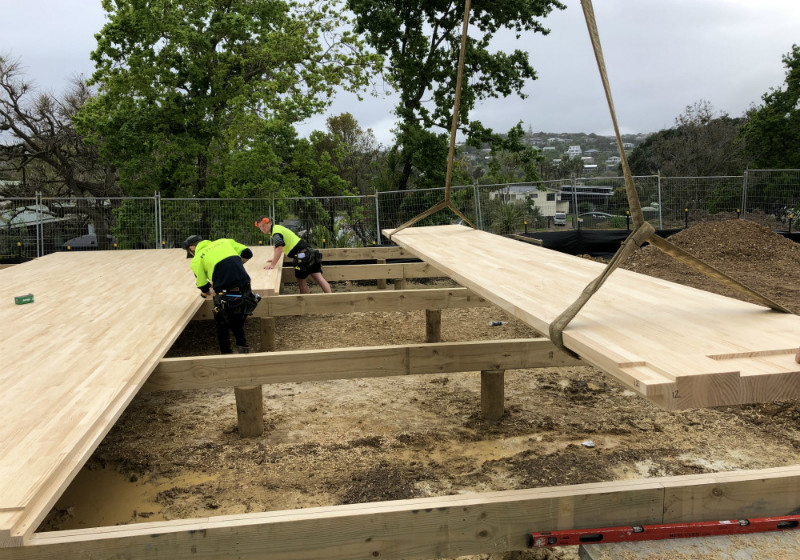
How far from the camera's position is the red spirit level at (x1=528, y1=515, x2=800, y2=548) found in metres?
Result: 2.66

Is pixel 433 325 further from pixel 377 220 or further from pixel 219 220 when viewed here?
pixel 219 220

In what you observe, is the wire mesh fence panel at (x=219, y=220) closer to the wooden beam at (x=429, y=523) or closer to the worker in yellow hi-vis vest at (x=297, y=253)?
the worker in yellow hi-vis vest at (x=297, y=253)

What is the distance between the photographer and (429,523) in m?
2.60

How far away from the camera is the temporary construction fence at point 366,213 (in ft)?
52.1

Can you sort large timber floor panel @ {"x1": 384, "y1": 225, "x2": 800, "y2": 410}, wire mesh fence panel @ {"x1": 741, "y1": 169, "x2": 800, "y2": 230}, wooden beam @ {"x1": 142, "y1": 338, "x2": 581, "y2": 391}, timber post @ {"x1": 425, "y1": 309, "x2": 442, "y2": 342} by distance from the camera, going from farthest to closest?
wire mesh fence panel @ {"x1": 741, "y1": 169, "x2": 800, "y2": 230} < timber post @ {"x1": 425, "y1": 309, "x2": 442, "y2": 342} < wooden beam @ {"x1": 142, "y1": 338, "x2": 581, "y2": 391} < large timber floor panel @ {"x1": 384, "y1": 225, "x2": 800, "y2": 410}

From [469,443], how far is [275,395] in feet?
7.33

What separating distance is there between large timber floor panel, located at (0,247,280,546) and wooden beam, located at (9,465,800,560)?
1.51 feet

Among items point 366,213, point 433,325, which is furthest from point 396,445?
point 366,213

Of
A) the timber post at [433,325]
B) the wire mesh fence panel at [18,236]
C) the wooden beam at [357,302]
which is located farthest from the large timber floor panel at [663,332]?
the wire mesh fence panel at [18,236]

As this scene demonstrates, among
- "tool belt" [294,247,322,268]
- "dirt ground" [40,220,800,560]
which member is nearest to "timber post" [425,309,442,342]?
"dirt ground" [40,220,800,560]

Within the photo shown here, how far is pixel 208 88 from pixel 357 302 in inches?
468

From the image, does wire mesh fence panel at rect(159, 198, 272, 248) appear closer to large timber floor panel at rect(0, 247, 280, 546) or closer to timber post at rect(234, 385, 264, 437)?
large timber floor panel at rect(0, 247, 280, 546)

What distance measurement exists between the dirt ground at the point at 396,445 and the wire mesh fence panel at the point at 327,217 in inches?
397

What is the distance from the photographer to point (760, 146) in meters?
28.8
